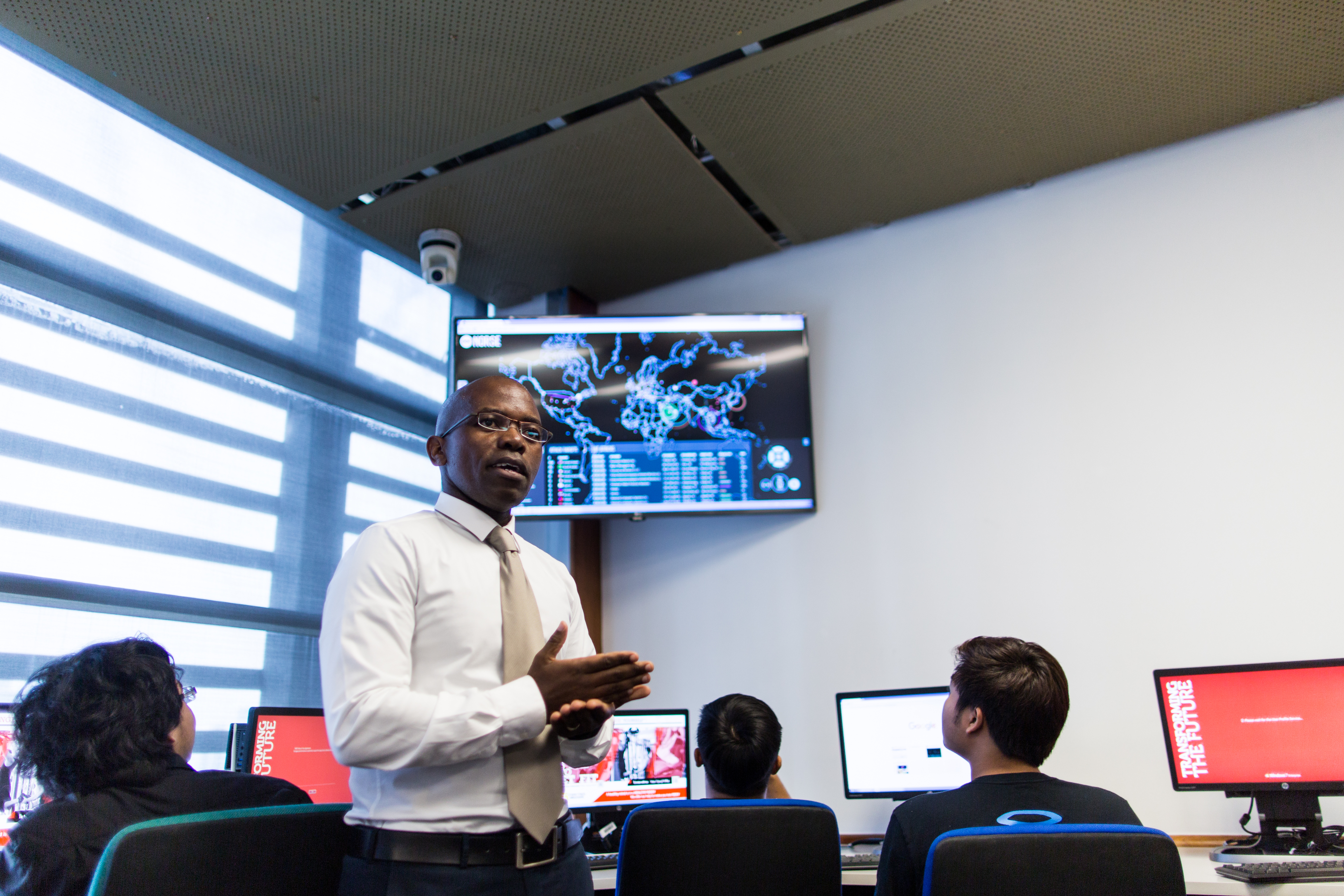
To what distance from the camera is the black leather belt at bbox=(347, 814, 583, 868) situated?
124 cm

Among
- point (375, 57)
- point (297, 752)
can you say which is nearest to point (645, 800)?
point (297, 752)

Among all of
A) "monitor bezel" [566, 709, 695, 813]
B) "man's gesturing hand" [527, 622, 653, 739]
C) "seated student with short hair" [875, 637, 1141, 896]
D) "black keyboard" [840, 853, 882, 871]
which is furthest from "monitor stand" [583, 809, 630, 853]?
"man's gesturing hand" [527, 622, 653, 739]

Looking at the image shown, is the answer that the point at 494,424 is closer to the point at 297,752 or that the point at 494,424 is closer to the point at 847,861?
the point at 297,752

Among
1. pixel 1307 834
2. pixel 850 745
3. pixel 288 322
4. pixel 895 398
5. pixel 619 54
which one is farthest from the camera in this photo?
pixel 895 398

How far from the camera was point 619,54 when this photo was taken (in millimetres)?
2703

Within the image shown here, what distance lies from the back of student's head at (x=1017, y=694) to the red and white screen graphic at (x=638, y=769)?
132 cm

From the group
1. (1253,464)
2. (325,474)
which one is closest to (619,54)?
(325,474)

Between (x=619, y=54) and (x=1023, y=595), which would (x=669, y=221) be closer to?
(x=619, y=54)

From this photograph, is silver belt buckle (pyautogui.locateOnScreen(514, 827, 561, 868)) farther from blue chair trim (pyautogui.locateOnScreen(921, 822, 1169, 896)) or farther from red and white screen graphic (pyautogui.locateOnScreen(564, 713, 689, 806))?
red and white screen graphic (pyautogui.locateOnScreen(564, 713, 689, 806))

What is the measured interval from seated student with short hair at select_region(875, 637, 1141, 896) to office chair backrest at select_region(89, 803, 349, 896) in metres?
0.94

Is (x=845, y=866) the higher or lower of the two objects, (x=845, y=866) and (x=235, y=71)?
the lower

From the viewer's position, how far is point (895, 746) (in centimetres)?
292

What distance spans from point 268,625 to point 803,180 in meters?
2.34

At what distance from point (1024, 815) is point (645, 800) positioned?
1547mm
